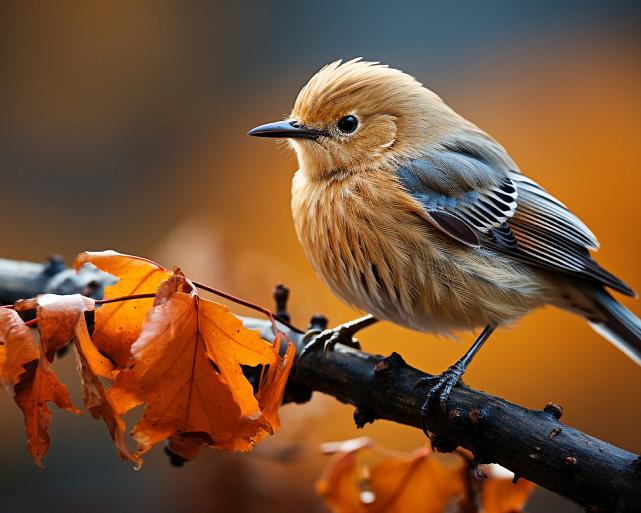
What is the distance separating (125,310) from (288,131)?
38.5 inches

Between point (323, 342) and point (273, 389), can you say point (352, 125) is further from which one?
point (273, 389)

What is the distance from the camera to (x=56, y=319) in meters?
1.19

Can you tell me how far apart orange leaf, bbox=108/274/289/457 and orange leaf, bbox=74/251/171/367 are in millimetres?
113

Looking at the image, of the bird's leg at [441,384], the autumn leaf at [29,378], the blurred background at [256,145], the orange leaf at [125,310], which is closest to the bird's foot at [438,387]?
the bird's leg at [441,384]

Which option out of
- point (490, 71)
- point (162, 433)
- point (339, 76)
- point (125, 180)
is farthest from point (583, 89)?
point (162, 433)

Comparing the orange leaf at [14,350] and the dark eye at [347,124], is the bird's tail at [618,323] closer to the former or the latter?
the dark eye at [347,124]

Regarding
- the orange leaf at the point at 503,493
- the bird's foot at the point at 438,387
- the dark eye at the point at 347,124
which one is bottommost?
the orange leaf at the point at 503,493

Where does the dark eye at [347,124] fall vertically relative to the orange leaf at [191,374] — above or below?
above

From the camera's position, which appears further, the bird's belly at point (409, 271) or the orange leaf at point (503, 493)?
the bird's belly at point (409, 271)

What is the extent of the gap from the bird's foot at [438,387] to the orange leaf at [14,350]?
87 centimetres

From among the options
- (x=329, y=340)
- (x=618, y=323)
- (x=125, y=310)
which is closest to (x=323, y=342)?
(x=329, y=340)

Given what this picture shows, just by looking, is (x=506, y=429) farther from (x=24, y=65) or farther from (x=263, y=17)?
(x=24, y=65)

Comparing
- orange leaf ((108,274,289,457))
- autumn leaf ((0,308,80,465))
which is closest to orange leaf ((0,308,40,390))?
autumn leaf ((0,308,80,465))

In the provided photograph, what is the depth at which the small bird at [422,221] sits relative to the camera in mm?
2088
